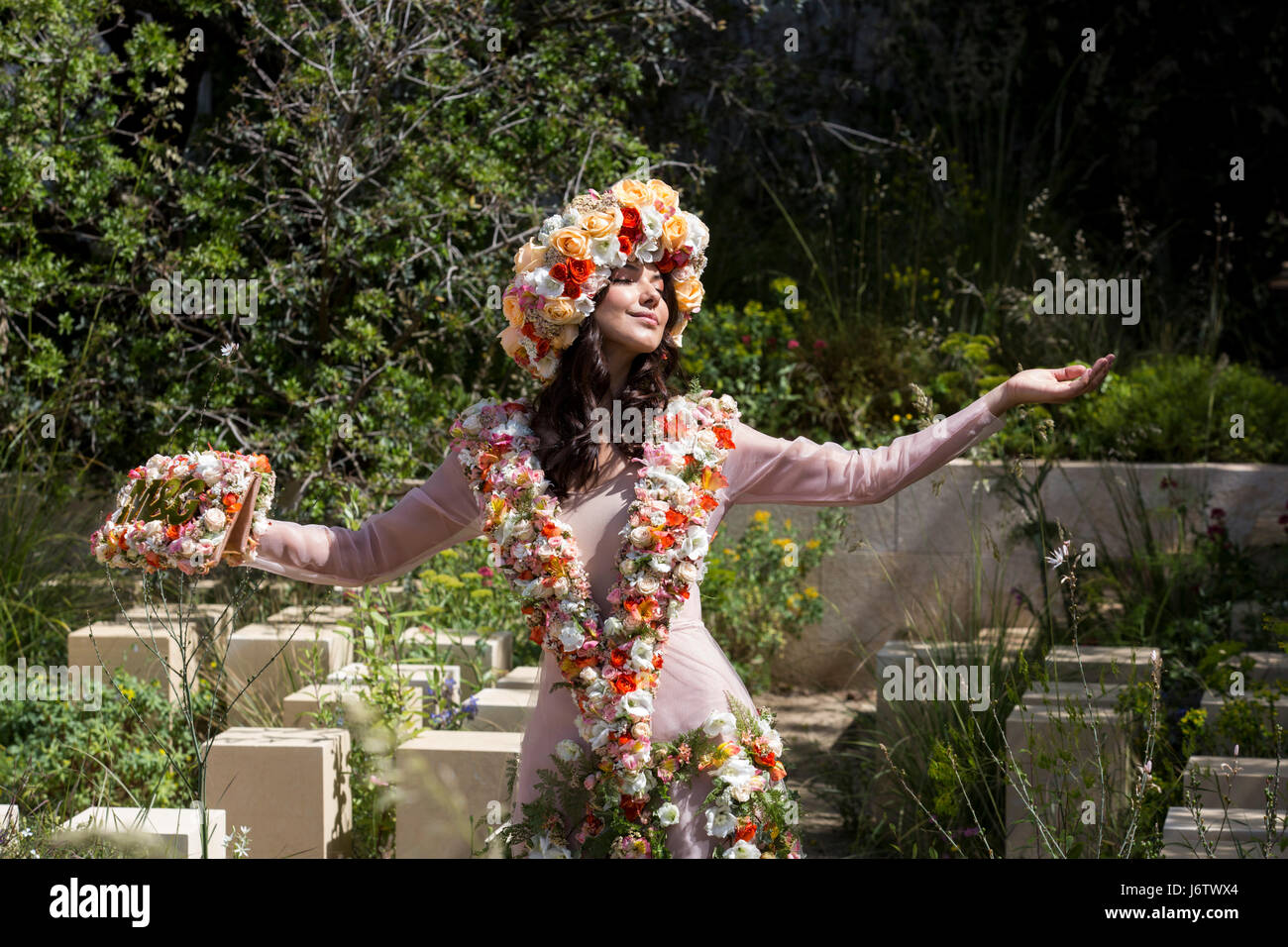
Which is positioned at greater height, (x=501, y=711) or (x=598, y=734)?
(x=598, y=734)

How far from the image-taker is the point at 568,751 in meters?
2.69

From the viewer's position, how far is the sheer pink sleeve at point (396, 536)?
2.86 meters

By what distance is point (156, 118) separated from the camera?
5656 mm

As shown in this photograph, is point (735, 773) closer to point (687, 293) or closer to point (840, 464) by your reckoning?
point (840, 464)

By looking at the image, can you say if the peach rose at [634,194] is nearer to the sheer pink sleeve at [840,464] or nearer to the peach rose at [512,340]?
the peach rose at [512,340]

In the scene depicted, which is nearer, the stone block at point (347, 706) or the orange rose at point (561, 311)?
the orange rose at point (561, 311)

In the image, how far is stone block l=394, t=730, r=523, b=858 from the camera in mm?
3816

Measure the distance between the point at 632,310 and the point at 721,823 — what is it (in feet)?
3.43

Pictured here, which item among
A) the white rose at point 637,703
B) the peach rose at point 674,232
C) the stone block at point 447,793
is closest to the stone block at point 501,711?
the stone block at point 447,793

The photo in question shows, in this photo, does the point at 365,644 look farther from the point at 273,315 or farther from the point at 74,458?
the point at 74,458

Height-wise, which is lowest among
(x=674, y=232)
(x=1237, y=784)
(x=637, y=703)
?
(x=1237, y=784)

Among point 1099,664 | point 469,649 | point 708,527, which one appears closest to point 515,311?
point 708,527
